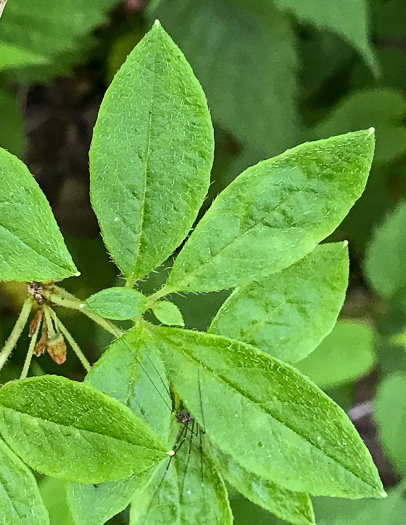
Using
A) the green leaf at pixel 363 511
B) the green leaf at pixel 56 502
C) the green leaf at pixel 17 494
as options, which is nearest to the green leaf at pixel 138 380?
the green leaf at pixel 17 494

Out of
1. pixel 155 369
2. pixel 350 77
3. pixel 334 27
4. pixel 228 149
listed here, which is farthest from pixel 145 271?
pixel 350 77

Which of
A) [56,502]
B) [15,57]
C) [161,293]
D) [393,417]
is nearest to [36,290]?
[161,293]

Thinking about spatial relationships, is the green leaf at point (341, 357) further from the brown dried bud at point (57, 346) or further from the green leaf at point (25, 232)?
the green leaf at point (25, 232)

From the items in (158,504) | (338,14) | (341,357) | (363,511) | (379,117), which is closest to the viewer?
(158,504)

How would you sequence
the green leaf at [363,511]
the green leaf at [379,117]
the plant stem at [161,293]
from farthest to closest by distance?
the green leaf at [379,117] < the green leaf at [363,511] < the plant stem at [161,293]

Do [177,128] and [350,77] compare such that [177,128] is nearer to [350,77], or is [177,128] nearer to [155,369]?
[155,369]

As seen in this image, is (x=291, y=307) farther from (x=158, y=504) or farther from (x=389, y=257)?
(x=389, y=257)
